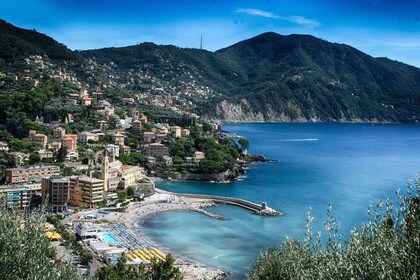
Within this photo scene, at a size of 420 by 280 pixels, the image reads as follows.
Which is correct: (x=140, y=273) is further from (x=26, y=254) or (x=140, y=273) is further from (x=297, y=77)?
(x=297, y=77)

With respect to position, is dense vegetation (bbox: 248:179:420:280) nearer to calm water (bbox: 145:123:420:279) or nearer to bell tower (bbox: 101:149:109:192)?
calm water (bbox: 145:123:420:279)

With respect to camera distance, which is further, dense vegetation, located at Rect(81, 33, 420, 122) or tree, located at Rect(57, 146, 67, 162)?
dense vegetation, located at Rect(81, 33, 420, 122)

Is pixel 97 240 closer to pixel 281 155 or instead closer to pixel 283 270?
pixel 283 270

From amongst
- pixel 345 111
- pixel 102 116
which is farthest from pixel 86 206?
pixel 345 111

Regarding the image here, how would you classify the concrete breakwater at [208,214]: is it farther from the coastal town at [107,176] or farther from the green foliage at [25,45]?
the green foliage at [25,45]

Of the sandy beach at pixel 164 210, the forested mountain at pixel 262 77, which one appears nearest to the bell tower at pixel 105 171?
the sandy beach at pixel 164 210

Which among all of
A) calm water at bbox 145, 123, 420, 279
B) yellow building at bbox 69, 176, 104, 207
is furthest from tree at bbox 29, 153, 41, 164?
calm water at bbox 145, 123, 420, 279
